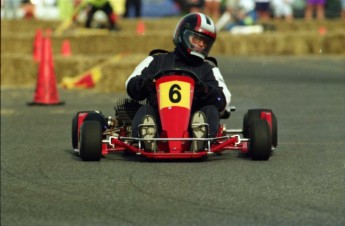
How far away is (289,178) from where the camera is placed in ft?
29.1

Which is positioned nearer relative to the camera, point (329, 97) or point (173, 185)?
point (173, 185)

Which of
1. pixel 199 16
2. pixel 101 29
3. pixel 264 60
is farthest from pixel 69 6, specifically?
pixel 199 16

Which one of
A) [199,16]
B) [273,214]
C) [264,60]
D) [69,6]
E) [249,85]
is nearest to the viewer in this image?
[273,214]

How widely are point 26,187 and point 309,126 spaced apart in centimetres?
570

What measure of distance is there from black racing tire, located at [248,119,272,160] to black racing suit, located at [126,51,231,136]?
0.30 metres

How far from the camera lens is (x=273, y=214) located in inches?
282

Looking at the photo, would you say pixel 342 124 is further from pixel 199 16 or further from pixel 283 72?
pixel 283 72

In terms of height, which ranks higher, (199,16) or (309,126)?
(199,16)

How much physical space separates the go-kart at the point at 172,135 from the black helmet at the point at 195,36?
8.9 inches

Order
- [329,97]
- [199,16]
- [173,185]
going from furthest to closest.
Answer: [329,97], [199,16], [173,185]

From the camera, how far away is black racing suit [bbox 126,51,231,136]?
10.1 metres

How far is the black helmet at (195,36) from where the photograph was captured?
10.3 metres

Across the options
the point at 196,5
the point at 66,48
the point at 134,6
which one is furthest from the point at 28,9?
the point at 66,48

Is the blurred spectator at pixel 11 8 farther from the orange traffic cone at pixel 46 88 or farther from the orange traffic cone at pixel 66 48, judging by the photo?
the orange traffic cone at pixel 46 88
